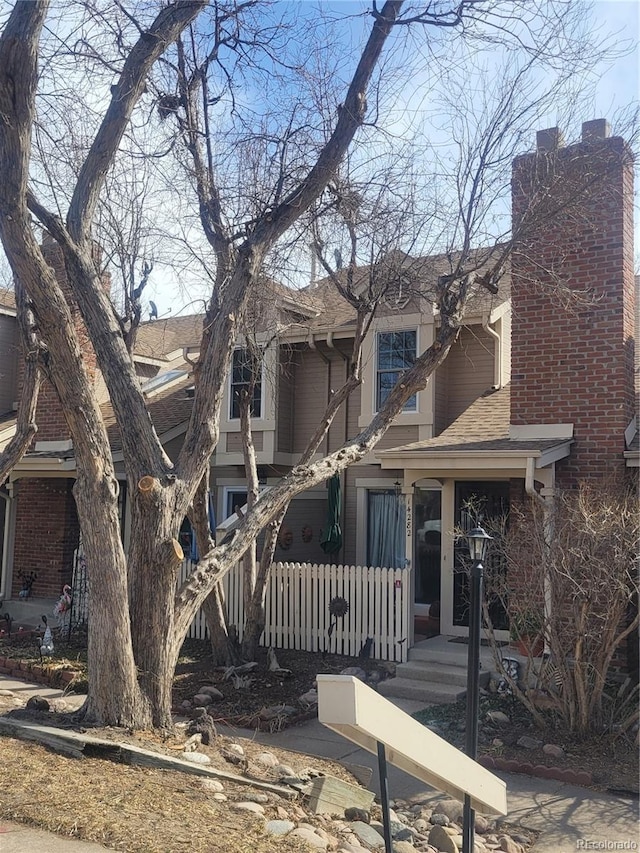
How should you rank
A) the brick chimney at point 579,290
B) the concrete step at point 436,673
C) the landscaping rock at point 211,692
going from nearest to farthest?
the landscaping rock at point 211,692 < the concrete step at point 436,673 < the brick chimney at point 579,290

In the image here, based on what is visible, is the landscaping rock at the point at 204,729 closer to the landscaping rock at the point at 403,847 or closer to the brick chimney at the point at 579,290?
the landscaping rock at the point at 403,847

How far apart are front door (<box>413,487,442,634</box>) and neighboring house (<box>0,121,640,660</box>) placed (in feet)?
0.08

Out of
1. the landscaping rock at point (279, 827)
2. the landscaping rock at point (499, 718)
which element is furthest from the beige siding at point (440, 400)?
the landscaping rock at point (279, 827)

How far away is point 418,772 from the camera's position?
417cm

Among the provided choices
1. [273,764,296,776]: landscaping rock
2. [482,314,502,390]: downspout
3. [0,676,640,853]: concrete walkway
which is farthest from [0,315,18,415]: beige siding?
[273,764,296,776]: landscaping rock

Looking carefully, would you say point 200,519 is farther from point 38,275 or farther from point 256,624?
point 38,275

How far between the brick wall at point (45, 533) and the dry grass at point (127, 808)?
9.56 meters

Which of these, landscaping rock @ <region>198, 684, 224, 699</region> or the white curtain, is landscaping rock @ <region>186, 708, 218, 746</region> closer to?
landscaping rock @ <region>198, 684, 224, 699</region>

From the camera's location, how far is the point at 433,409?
42.6 ft

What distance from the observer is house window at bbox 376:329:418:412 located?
13.6 m

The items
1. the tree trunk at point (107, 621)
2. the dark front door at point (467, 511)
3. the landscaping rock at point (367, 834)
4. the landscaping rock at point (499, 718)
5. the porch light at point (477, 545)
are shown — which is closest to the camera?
the landscaping rock at point (367, 834)

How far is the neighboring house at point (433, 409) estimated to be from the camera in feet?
33.3

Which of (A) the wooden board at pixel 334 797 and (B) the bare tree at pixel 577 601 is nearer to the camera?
(A) the wooden board at pixel 334 797

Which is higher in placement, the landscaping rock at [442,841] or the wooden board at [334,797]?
the wooden board at [334,797]
